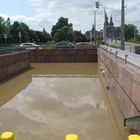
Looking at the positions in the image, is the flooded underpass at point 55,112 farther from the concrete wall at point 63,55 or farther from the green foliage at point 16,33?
the green foliage at point 16,33

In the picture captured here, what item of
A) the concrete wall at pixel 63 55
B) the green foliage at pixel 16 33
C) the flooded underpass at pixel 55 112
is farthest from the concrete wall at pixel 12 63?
the green foliage at pixel 16 33

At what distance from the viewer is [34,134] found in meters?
7.36

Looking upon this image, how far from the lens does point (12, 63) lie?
65.6 ft

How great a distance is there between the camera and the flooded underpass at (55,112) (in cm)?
754

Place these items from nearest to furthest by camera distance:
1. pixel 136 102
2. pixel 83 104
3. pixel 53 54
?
→ pixel 136 102, pixel 83 104, pixel 53 54

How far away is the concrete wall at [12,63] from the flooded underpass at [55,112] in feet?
7.03

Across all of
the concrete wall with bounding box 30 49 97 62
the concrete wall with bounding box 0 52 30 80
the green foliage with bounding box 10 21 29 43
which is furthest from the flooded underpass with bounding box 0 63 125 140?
the green foliage with bounding box 10 21 29 43

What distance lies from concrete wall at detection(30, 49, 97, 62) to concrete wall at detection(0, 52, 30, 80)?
613 centimetres

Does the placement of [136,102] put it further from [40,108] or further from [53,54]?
[53,54]

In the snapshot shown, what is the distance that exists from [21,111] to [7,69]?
8974 mm

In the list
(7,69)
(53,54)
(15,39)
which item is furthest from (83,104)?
(15,39)

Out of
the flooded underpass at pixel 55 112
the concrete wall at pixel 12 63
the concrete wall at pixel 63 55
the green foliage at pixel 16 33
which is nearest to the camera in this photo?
the flooded underpass at pixel 55 112

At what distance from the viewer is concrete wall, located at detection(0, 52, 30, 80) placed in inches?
690

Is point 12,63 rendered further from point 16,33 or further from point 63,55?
point 16,33
